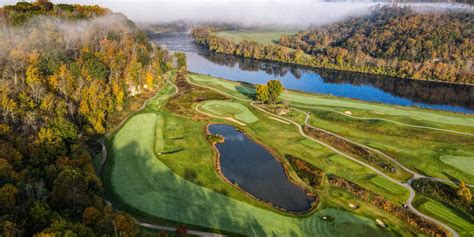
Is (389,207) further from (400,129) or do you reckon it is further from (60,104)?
(60,104)

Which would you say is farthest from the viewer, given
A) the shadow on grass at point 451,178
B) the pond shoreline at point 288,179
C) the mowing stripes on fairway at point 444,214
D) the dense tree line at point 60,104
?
the shadow on grass at point 451,178

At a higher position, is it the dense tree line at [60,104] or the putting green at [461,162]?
the dense tree line at [60,104]

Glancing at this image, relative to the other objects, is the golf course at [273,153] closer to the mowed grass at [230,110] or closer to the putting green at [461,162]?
the mowed grass at [230,110]

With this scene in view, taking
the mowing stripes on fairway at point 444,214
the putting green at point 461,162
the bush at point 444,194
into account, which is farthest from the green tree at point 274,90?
the mowing stripes on fairway at point 444,214

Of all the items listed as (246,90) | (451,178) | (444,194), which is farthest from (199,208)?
(246,90)

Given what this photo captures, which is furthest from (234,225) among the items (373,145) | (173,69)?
(173,69)

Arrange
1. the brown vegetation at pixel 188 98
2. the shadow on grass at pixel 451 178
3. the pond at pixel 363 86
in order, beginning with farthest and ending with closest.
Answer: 1. the pond at pixel 363 86
2. the brown vegetation at pixel 188 98
3. the shadow on grass at pixel 451 178
